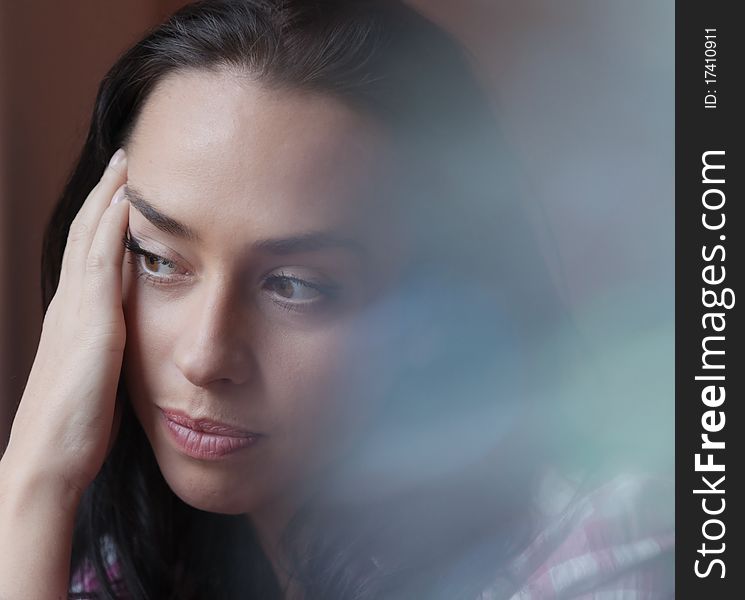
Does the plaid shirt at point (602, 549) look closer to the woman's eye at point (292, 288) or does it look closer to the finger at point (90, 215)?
the woman's eye at point (292, 288)

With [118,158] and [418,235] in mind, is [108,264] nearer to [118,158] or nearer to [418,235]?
[118,158]

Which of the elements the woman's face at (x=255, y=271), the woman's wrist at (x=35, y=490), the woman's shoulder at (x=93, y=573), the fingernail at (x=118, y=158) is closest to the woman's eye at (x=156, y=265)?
the woman's face at (x=255, y=271)

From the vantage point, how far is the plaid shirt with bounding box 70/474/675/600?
0.86m

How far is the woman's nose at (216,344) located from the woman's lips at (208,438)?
46mm

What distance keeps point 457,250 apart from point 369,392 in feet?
0.54

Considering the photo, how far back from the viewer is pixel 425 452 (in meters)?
0.99

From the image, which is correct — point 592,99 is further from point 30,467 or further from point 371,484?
point 30,467

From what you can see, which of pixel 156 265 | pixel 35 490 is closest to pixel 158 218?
pixel 156 265

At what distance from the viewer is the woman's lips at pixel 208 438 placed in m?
0.89

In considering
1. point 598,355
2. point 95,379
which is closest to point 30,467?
point 95,379

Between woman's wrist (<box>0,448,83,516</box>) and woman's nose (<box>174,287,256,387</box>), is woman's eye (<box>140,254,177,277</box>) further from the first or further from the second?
woman's wrist (<box>0,448,83,516</box>)

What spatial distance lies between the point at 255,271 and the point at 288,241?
0.14ft
